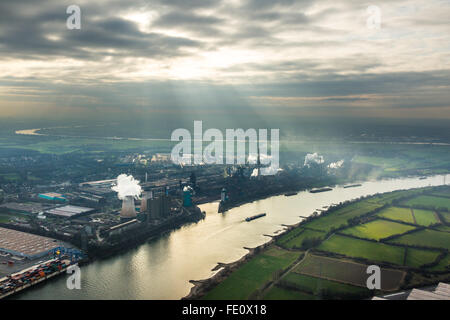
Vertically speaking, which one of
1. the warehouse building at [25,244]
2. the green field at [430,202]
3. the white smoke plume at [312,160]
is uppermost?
the white smoke plume at [312,160]

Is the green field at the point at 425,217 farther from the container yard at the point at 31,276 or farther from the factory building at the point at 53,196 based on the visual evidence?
the factory building at the point at 53,196

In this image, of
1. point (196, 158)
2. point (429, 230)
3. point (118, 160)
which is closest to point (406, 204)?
point (429, 230)

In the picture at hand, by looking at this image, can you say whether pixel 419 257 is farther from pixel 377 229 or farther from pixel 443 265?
pixel 377 229

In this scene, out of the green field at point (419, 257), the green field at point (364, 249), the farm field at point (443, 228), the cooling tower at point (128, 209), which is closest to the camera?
the green field at point (419, 257)

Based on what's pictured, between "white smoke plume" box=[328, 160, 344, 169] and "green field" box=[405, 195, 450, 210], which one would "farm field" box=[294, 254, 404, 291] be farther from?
"white smoke plume" box=[328, 160, 344, 169]

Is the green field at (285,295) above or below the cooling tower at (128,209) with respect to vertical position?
below

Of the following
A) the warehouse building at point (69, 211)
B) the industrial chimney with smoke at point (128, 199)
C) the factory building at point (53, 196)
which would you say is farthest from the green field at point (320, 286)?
the factory building at point (53, 196)

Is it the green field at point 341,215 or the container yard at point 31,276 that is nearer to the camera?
the container yard at point 31,276
